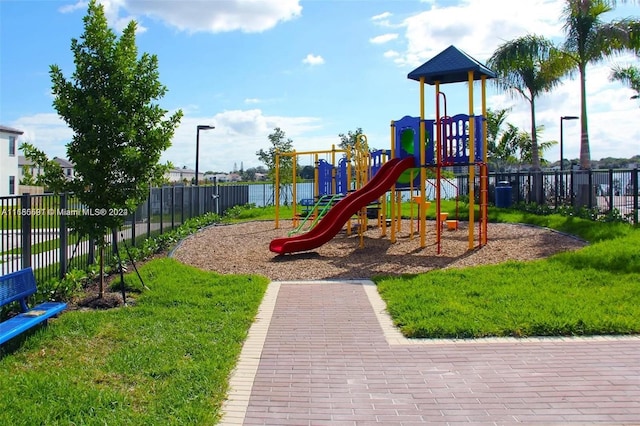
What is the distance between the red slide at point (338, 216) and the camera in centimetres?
1272

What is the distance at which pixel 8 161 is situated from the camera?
142 ft

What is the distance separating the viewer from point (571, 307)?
7277 mm

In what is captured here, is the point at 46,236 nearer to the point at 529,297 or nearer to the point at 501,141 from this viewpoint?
the point at 529,297

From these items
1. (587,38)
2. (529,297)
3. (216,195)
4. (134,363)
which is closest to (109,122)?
(134,363)

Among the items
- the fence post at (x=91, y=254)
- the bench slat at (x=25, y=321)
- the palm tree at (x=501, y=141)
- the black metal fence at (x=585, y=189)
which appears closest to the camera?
the bench slat at (x=25, y=321)

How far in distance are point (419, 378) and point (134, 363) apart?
107 inches

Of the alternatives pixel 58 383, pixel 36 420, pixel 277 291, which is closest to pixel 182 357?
pixel 58 383

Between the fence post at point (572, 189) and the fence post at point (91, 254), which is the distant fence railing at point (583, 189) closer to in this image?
the fence post at point (572, 189)

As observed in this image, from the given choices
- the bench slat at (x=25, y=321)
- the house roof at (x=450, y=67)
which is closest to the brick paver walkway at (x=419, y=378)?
the bench slat at (x=25, y=321)

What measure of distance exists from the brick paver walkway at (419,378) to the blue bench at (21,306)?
A: 7.76 ft

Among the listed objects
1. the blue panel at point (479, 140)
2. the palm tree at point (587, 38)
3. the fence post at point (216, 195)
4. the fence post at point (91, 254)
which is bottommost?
the fence post at point (91, 254)

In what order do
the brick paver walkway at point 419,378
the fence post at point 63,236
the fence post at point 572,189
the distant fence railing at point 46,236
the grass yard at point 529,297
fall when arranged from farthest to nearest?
the fence post at point 572,189, the fence post at point 63,236, the distant fence railing at point 46,236, the grass yard at point 529,297, the brick paver walkway at point 419,378

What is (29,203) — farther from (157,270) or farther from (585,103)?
(585,103)

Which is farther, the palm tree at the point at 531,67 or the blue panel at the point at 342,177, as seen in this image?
the palm tree at the point at 531,67
